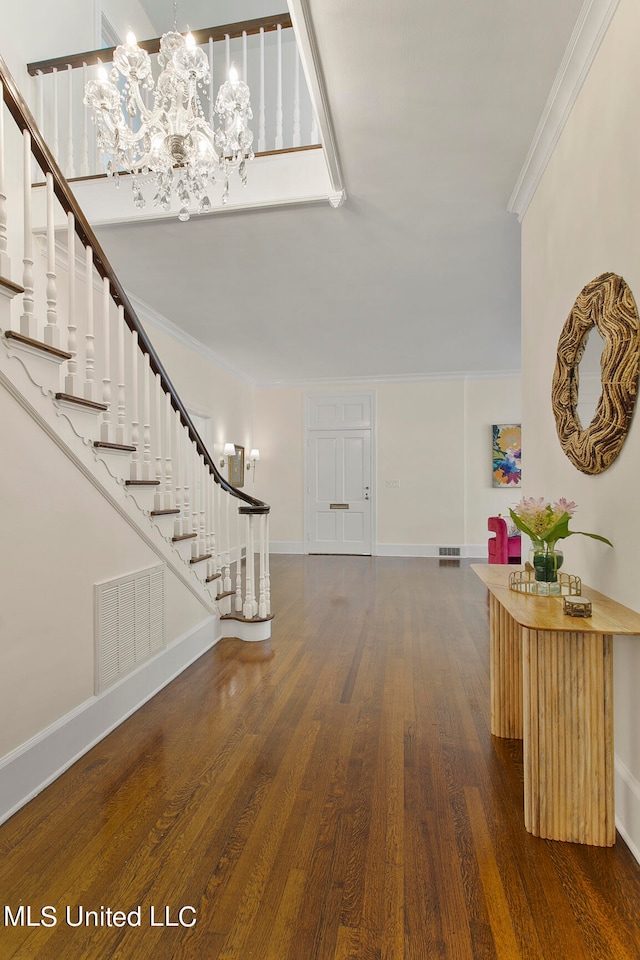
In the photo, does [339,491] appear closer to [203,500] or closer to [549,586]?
[203,500]

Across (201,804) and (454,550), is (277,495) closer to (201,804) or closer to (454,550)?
(454,550)

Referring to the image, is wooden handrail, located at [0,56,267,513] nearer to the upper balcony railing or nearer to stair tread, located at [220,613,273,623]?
the upper balcony railing

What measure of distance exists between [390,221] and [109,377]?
2129 millimetres

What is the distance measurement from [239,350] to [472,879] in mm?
6069

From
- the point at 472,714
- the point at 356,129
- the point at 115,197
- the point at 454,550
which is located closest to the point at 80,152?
the point at 115,197

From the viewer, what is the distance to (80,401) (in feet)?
7.39

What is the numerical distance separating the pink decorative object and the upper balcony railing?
4.32 meters

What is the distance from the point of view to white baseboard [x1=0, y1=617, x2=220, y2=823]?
1.90 metres

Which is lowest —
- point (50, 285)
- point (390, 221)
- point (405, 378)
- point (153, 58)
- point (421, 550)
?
point (421, 550)

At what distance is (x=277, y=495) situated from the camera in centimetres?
871

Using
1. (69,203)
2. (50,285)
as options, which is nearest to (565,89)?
(69,203)

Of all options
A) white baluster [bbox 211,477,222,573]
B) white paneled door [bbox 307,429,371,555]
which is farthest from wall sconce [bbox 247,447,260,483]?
white baluster [bbox 211,477,222,573]

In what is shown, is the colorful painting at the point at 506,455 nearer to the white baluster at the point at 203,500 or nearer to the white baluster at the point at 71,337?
the white baluster at the point at 203,500

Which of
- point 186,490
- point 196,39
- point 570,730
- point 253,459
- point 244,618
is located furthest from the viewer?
point 253,459
